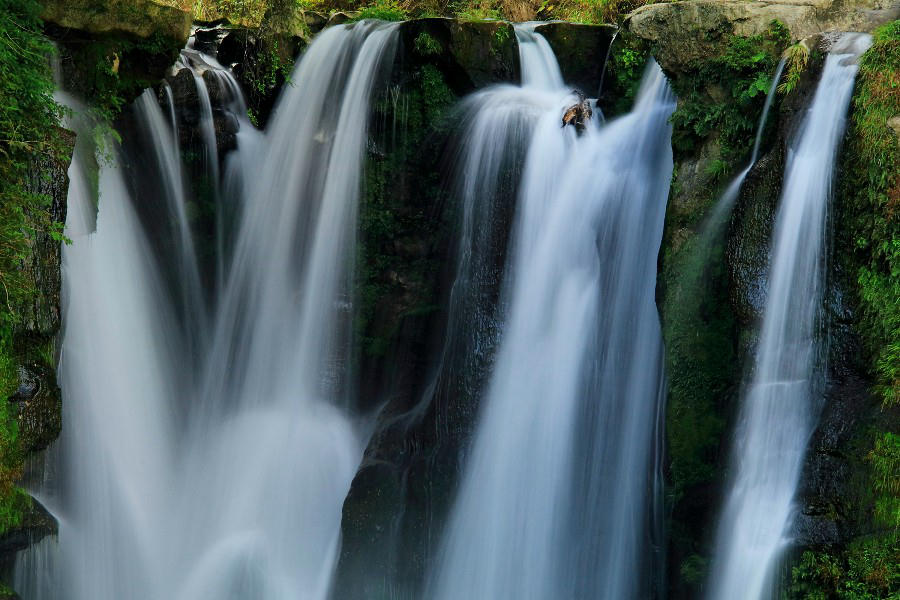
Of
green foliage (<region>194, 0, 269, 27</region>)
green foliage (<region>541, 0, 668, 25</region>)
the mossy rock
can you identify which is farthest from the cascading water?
green foliage (<region>541, 0, 668, 25</region>)

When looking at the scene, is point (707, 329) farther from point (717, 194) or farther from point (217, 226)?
point (217, 226)

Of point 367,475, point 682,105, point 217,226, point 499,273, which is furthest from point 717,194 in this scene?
point 217,226

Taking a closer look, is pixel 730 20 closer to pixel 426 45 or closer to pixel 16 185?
pixel 426 45

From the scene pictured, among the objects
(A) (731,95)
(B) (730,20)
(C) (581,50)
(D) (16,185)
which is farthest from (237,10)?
(A) (731,95)

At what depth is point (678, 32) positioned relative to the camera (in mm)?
7445

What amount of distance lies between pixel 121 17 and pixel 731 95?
5327mm

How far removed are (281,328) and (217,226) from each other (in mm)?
1407

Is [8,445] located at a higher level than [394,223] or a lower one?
lower

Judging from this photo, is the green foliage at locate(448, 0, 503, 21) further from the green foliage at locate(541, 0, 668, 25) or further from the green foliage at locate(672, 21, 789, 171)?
the green foliage at locate(672, 21, 789, 171)

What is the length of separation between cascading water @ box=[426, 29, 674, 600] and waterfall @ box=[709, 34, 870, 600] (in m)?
1.14

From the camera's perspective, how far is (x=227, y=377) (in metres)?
9.04

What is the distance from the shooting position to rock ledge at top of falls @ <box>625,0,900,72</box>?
286 inches

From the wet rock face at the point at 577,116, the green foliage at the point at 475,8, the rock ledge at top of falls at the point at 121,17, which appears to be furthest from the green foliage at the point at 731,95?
the green foliage at the point at 475,8

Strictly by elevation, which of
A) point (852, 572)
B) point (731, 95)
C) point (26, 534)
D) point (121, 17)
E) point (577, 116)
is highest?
point (121, 17)
